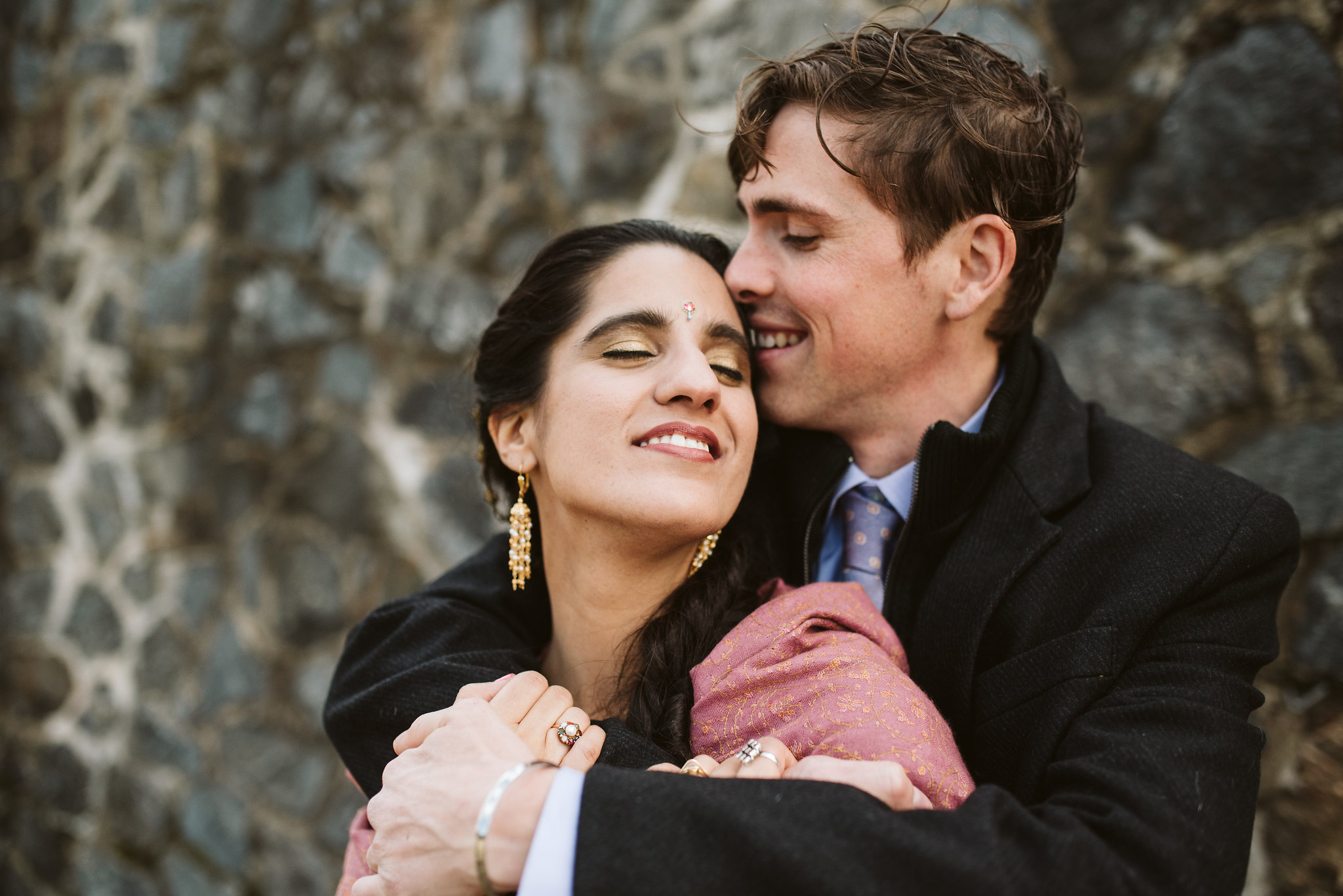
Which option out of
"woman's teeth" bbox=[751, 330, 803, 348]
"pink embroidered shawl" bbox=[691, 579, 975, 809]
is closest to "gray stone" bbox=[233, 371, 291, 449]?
"woman's teeth" bbox=[751, 330, 803, 348]

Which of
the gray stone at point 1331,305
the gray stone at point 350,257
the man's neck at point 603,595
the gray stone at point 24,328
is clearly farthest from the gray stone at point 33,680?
the gray stone at point 1331,305

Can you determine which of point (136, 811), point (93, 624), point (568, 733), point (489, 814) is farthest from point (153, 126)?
point (489, 814)

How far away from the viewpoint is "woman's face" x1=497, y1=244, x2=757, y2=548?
1.65m

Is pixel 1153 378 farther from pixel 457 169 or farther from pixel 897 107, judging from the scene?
pixel 457 169

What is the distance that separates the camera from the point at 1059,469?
Answer: 5.65 feet

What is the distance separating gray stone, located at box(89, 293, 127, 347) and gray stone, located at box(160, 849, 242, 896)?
7.67ft

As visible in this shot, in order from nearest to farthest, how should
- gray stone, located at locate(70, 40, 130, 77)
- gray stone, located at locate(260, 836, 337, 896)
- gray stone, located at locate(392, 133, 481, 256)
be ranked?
1. gray stone, located at locate(392, 133, 481, 256)
2. gray stone, located at locate(260, 836, 337, 896)
3. gray stone, located at locate(70, 40, 130, 77)

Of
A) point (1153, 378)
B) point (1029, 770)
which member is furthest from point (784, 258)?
point (1029, 770)

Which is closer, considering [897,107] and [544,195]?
[897,107]

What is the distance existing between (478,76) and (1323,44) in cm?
263

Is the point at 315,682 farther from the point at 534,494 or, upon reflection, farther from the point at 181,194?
the point at 181,194

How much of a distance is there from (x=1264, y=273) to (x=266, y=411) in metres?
3.54

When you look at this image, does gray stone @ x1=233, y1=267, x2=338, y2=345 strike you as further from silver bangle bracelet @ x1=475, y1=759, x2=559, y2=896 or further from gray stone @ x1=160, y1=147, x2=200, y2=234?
silver bangle bracelet @ x1=475, y1=759, x2=559, y2=896

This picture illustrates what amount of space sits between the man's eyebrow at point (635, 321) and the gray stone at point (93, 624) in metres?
3.70
